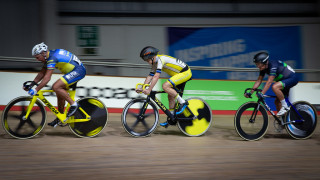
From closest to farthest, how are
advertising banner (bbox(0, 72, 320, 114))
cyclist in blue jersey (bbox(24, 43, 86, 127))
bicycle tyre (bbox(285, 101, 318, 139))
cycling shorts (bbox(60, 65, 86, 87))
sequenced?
cyclist in blue jersey (bbox(24, 43, 86, 127)) → cycling shorts (bbox(60, 65, 86, 87)) → bicycle tyre (bbox(285, 101, 318, 139)) → advertising banner (bbox(0, 72, 320, 114))

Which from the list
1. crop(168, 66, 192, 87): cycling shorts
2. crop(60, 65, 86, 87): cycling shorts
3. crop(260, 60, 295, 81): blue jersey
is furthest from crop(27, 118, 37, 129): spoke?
crop(260, 60, 295, 81): blue jersey

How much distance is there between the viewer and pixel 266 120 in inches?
219

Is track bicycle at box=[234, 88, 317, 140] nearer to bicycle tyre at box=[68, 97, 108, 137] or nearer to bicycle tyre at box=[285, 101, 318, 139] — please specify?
bicycle tyre at box=[285, 101, 318, 139]

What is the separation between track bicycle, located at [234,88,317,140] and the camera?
216 inches

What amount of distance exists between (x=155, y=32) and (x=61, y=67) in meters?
7.86

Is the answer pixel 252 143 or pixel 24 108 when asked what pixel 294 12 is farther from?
pixel 24 108

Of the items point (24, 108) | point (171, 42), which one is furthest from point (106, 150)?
point (171, 42)

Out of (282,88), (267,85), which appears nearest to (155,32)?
(282,88)

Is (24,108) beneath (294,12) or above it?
beneath

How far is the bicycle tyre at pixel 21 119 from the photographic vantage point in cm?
504

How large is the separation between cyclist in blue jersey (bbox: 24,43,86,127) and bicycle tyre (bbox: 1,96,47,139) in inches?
8.0

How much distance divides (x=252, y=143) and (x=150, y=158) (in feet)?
6.51

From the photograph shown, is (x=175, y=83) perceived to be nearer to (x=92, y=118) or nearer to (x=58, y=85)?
(x=92, y=118)

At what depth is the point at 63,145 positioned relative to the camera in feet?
16.3
